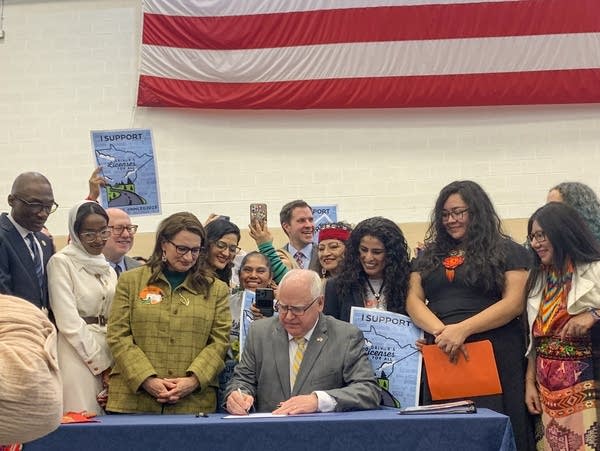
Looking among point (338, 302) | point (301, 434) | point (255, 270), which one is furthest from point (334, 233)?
point (301, 434)

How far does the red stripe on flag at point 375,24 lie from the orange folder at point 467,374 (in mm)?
3653

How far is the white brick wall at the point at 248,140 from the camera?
622cm

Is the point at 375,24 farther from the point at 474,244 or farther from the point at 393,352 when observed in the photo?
the point at 393,352

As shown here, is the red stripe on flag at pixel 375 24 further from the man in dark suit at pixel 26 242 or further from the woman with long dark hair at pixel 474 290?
the man in dark suit at pixel 26 242

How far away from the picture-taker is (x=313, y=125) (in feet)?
20.9

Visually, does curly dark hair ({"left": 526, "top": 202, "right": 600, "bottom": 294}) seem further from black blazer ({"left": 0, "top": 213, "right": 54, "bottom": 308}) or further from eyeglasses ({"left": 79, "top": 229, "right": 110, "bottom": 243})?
black blazer ({"left": 0, "top": 213, "right": 54, "bottom": 308})

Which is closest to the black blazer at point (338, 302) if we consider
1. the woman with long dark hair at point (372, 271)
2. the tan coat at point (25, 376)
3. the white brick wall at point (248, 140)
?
the woman with long dark hair at point (372, 271)

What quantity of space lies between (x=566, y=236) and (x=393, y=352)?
79 centimetres

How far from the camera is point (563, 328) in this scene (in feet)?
9.35

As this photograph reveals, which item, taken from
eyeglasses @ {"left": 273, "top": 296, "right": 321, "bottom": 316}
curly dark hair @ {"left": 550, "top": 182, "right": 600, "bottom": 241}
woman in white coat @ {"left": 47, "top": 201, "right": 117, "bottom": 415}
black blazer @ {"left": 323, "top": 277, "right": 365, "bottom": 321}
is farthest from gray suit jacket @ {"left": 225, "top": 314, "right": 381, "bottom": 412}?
curly dark hair @ {"left": 550, "top": 182, "right": 600, "bottom": 241}

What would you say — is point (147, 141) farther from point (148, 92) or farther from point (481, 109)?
point (481, 109)

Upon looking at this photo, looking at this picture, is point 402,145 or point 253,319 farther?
point 402,145

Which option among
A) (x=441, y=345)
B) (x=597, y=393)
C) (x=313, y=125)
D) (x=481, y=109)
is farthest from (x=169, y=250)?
(x=481, y=109)

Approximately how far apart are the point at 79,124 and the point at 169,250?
3.79m
